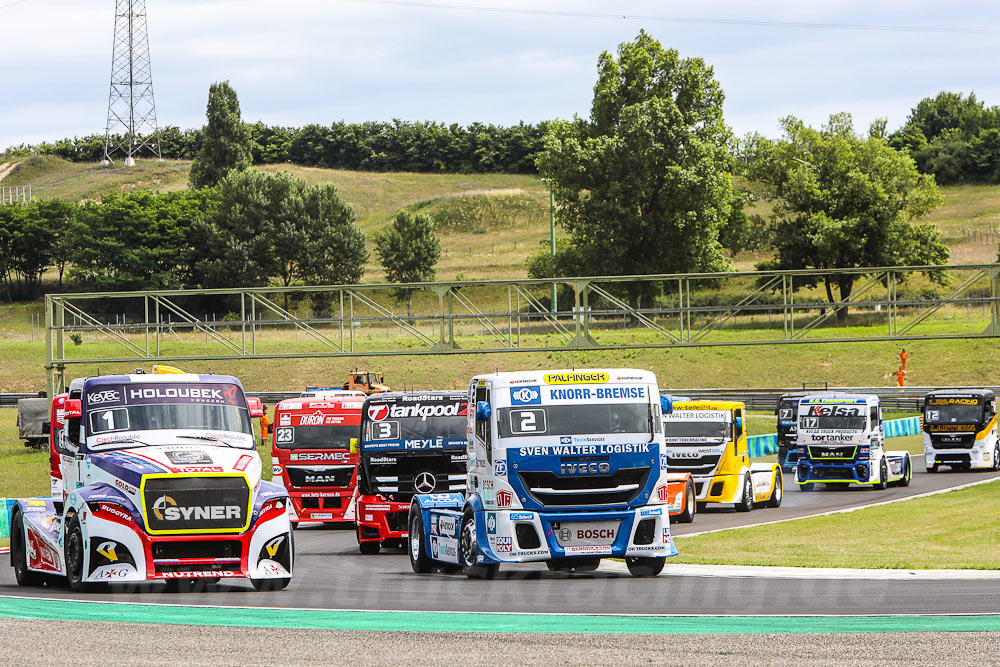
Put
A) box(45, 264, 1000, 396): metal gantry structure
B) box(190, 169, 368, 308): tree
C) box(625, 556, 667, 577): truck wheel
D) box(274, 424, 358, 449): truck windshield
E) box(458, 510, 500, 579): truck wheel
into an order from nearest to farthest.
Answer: box(625, 556, 667, 577): truck wheel → box(458, 510, 500, 579): truck wheel → box(274, 424, 358, 449): truck windshield → box(45, 264, 1000, 396): metal gantry structure → box(190, 169, 368, 308): tree

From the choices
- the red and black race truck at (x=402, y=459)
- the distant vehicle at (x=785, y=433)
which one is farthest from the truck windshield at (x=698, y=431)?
the distant vehicle at (x=785, y=433)

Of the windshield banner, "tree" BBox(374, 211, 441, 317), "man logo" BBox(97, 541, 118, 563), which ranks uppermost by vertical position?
"tree" BBox(374, 211, 441, 317)

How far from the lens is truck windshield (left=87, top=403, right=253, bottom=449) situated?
15.7 metres

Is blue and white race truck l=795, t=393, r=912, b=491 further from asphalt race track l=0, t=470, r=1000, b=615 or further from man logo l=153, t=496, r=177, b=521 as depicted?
man logo l=153, t=496, r=177, b=521

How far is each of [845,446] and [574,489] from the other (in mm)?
23946

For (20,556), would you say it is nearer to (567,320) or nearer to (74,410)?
(74,410)

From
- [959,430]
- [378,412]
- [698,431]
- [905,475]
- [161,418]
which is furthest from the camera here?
[959,430]

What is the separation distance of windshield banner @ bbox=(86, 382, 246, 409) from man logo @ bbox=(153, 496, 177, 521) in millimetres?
1744

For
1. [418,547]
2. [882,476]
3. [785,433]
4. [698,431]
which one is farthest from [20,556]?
[785,433]

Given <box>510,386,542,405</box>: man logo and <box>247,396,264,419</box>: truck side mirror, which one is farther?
<box>510,386,542,405</box>: man logo

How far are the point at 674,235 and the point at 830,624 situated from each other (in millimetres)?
68491

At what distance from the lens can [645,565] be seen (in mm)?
17484

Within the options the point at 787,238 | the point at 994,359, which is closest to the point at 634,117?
the point at 787,238

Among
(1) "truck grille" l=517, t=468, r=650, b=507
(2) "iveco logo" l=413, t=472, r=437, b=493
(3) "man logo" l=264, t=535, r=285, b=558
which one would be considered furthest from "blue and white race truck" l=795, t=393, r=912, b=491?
(3) "man logo" l=264, t=535, r=285, b=558
